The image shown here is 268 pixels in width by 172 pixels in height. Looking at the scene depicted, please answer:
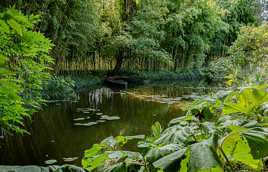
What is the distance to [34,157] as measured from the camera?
2225mm

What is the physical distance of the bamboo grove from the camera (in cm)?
597

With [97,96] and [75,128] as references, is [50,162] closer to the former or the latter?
[75,128]

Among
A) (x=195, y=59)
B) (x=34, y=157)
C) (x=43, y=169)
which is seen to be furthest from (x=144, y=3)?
(x=43, y=169)

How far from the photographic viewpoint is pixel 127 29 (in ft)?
31.1

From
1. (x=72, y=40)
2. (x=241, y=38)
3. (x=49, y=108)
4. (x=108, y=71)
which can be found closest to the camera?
(x=241, y=38)

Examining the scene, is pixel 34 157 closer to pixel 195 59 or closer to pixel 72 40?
pixel 72 40

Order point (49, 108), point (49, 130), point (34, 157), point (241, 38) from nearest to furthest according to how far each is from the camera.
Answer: point (34, 157) → point (49, 130) → point (241, 38) → point (49, 108)

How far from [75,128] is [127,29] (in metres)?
7.24

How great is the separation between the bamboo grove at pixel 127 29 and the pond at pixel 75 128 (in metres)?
2.07

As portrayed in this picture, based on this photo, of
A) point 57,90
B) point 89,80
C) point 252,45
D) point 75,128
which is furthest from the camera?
point 89,80

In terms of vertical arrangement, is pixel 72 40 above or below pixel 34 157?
above

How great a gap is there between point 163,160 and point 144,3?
10.9m

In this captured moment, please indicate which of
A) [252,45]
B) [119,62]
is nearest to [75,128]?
[252,45]

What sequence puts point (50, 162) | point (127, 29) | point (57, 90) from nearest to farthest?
point (50, 162) < point (57, 90) < point (127, 29)
